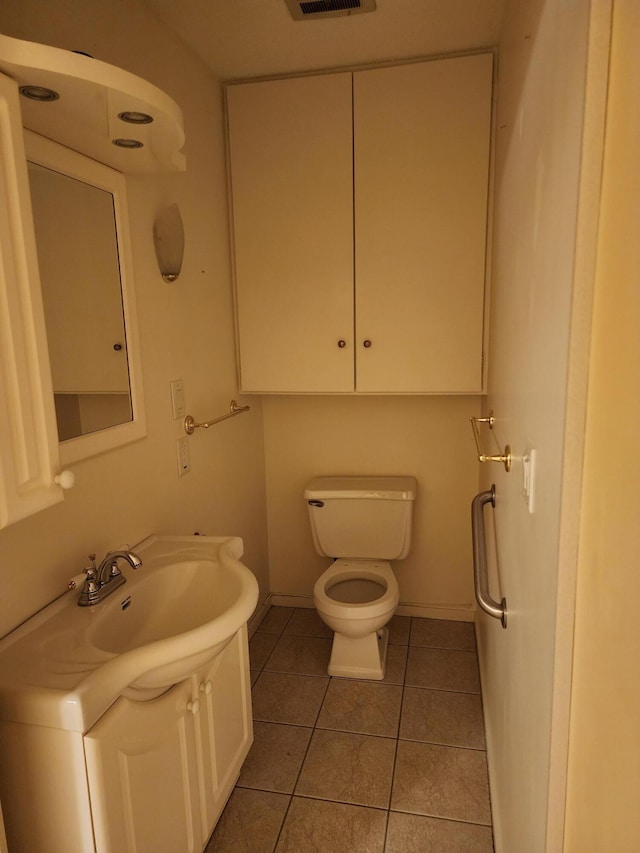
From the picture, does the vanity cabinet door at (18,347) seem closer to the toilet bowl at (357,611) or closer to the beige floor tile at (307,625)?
the toilet bowl at (357,611)

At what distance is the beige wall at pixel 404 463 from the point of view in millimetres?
2590

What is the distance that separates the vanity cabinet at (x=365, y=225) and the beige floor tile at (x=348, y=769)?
1317 millimetres

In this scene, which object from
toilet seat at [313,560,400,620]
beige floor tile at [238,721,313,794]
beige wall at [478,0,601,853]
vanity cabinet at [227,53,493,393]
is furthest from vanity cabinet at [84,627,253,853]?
vanity cabinet at [227,53,493,393]

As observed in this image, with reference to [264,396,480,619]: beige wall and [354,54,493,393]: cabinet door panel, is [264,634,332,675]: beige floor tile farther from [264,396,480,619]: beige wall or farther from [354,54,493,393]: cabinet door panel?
[354,54,493,393]: cabinet door panel

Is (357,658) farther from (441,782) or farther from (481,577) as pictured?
(481,577)

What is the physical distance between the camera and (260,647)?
99.4 inches

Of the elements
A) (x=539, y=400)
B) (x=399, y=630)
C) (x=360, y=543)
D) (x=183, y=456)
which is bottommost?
(x=399, y=630)

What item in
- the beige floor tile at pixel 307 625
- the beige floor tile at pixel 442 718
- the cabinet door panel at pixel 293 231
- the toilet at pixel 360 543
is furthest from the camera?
the beige floor tile at pixel 307 625

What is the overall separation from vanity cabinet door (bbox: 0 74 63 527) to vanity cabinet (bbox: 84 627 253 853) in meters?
0.48

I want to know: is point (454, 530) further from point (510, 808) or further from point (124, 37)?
point (124, 37)

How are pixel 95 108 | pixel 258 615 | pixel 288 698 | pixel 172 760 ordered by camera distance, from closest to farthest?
pixel 95 108 < pixel 172 760 < pixel 288 698 < pixel 258 615

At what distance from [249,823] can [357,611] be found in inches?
30.1

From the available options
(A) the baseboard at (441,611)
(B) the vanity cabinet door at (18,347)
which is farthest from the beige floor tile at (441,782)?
(B) the vanity cabinet door at (18,347)

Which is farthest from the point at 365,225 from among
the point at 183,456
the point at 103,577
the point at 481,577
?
the point at 103,577
